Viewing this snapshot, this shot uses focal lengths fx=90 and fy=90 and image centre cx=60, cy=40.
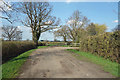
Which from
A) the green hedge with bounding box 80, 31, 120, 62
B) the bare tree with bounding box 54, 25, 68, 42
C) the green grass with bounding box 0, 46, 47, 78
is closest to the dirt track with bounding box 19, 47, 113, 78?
the green grass with bounding box 0, 46, 47, 78

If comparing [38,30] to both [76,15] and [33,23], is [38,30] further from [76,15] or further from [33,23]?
[76,15]

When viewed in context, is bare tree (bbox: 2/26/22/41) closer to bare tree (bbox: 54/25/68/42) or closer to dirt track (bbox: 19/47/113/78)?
bare tree (bbox: 54/25/68/42)

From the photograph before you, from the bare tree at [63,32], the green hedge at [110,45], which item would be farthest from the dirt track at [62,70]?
the bare tree at [63,32]

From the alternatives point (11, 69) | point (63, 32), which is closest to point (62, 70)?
point (11, 69)

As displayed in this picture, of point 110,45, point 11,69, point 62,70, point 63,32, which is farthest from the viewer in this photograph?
point 63,32

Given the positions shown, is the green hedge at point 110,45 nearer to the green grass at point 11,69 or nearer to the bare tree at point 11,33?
the green grass at point 11,69

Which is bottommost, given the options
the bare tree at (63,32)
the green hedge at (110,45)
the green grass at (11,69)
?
the green grass at (11,69)

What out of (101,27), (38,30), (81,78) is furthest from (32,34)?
(101,27)

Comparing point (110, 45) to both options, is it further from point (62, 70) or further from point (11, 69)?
point (11, 69)

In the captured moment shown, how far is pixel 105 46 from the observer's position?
809 centimetres

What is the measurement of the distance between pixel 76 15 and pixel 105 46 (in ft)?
96.9

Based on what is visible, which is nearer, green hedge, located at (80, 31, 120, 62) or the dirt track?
the dirt track

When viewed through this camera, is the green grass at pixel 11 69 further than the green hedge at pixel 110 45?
No

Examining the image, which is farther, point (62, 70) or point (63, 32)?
point (63, 32)
